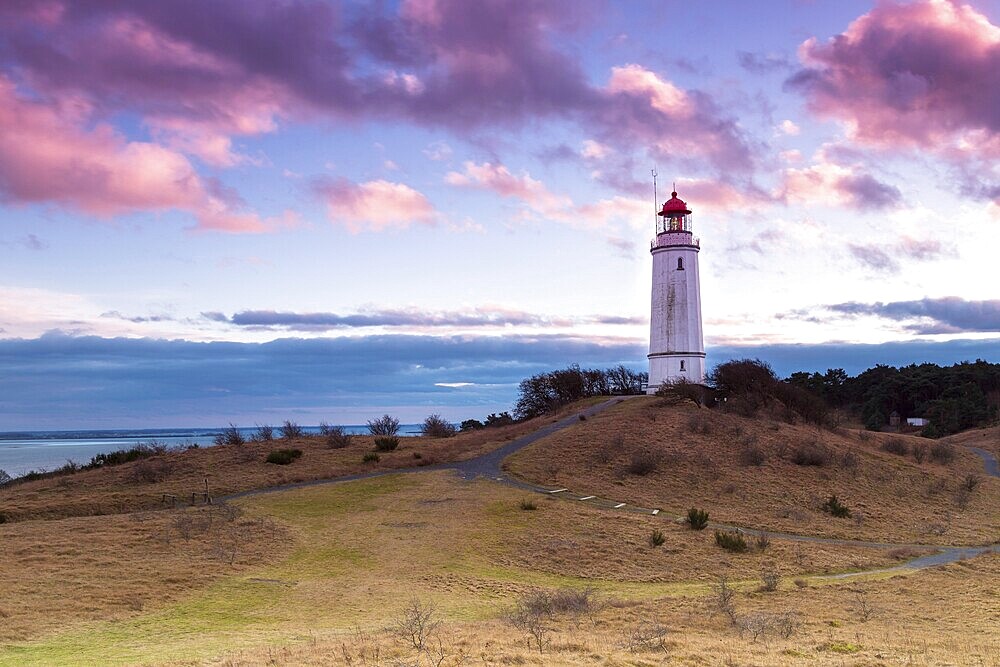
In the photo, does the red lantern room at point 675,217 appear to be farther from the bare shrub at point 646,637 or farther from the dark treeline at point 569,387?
the bare shrub at point 646,637

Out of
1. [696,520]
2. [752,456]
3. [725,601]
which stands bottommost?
[725,601]

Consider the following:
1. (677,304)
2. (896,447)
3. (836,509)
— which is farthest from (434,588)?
(896,447)

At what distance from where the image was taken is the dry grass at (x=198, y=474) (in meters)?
29.2

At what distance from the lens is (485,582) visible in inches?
788

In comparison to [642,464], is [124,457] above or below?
below

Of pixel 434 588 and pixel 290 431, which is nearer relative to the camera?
pixel 434 588

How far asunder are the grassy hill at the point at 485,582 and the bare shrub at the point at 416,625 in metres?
0.10

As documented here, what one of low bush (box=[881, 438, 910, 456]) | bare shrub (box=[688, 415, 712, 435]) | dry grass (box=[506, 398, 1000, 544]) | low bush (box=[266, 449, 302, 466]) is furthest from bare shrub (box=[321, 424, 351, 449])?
low bush (box=[881, 438, 910, 456])

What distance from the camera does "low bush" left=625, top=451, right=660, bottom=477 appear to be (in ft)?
112

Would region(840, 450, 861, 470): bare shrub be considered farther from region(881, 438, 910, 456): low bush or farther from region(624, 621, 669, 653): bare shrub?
region(624, 621, 669, 653): bare shrub

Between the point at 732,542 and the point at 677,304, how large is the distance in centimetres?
3064

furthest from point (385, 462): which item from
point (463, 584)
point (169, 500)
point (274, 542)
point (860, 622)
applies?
point (860, 622)

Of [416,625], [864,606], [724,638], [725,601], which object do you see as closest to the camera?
[724,638]

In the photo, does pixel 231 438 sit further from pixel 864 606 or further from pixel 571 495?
pixel 864 606
